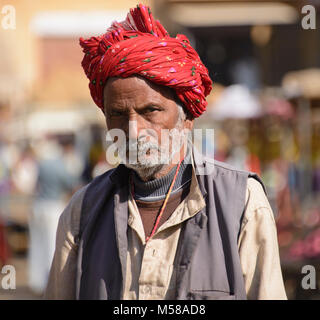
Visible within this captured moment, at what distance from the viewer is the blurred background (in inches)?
311

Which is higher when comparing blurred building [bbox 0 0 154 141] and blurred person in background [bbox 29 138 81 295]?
blurred building [bbox 0 0 154 141]

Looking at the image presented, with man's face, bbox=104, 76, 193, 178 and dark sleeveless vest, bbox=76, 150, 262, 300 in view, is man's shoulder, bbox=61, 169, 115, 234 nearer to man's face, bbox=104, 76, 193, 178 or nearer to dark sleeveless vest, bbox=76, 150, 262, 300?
dark sleeveless vest, bbox=76, 150, 262, 300

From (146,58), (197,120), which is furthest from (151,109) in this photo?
(197,120)

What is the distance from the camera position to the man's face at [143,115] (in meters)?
2.22

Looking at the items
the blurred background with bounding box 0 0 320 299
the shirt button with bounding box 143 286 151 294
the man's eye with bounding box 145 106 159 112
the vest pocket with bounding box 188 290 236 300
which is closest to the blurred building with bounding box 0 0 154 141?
the blurred background with bounding box 0 0 320 299

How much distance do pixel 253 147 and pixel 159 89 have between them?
28.4 feet

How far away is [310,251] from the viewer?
5.91 metres

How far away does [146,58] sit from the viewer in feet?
7.29

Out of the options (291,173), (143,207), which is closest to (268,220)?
(143,207)

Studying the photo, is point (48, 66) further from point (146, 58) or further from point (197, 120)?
point (146, 58)

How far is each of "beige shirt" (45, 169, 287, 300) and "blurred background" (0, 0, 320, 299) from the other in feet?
2.43

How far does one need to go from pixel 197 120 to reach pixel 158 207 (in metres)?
5.66

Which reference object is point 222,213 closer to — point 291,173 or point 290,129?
point 291,173

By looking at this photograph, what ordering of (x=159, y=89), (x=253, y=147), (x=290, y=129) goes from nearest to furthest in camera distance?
(x=159, y=89) < (x=253, y=147) < (x=290, y=129)
